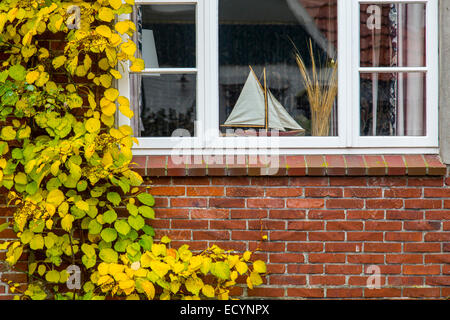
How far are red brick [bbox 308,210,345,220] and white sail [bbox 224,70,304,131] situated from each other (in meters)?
0.58

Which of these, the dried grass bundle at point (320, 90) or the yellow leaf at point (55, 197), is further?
the dried grass bundle at point (320, 90)

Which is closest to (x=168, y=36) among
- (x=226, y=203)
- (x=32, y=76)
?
(x=32, y=76)

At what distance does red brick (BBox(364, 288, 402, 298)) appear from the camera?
11.2 feet

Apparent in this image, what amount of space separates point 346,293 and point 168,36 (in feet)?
7.00

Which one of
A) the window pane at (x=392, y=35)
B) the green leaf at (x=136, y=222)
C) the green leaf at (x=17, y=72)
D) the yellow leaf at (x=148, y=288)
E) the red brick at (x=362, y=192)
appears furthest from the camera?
the window pane at (x=392, y=35)

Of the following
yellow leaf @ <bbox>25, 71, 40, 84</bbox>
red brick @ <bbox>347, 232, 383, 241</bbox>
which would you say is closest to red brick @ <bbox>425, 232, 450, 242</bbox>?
red brick @ <bbox>347, 232, 383, 241</bbox>

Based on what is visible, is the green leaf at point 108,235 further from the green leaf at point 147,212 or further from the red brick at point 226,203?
the red brick at point 226,203

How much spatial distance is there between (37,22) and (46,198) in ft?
3.55

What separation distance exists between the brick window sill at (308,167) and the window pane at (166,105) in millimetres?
225

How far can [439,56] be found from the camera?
342 centimetres

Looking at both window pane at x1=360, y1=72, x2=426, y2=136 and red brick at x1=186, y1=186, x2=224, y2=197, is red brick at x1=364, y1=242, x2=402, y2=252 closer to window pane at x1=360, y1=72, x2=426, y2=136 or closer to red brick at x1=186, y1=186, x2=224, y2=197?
window pane at x1=360, y1=72, x2=426, y2=136

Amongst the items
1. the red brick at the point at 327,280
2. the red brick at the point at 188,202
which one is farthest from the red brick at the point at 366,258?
the red brick at the point at 188,202

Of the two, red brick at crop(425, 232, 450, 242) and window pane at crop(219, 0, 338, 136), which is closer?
red brick at crop(425, 232, 450, 242)

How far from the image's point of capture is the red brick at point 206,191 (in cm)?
340
